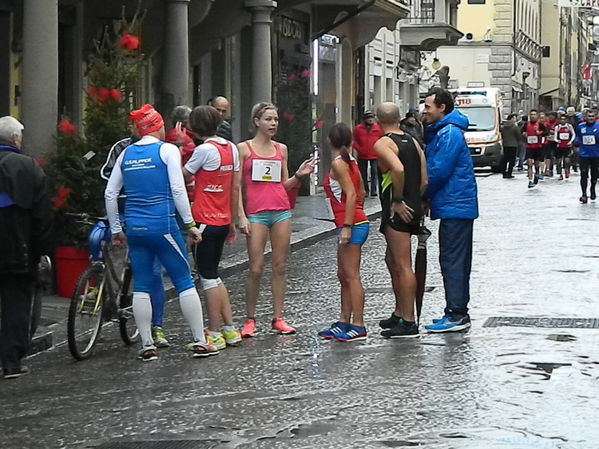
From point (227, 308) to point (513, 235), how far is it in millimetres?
10733

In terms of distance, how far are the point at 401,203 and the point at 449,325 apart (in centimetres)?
108

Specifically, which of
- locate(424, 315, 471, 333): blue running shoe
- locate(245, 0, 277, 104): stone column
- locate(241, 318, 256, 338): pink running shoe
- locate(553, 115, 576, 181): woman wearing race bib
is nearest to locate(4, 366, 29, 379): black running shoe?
locate(241, 318, 256, 338): pink running shoe

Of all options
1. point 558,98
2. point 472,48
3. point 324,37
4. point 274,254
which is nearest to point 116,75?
point 274,254

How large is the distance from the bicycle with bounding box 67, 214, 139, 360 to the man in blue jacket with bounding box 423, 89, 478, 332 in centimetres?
239

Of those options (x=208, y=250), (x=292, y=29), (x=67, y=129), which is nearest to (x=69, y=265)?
(x=67, y=129)

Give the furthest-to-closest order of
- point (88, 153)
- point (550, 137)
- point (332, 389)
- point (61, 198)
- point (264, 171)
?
point (550, 137)
point (88, 153)
point (61, 198)
point (264, 171)
point (332, 389)

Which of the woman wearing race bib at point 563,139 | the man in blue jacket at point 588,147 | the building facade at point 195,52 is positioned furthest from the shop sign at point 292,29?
the woman wearing race bib at point 563,139

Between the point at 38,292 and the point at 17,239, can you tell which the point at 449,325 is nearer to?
the point at 38,292

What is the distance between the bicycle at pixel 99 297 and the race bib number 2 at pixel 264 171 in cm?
116

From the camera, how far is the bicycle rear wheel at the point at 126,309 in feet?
35.2

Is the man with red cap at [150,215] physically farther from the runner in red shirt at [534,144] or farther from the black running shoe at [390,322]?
the runner in red shirt at [534,144]

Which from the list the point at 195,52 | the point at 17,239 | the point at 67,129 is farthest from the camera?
the point at 195,52

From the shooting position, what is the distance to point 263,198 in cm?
1112

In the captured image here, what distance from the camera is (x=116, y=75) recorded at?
44.4 feet
